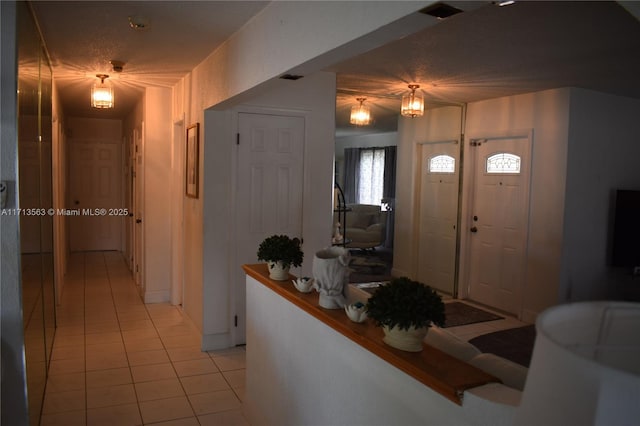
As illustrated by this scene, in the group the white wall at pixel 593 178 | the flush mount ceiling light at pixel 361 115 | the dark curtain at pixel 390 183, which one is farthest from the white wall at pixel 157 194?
the dark curtain at pixel 390 183

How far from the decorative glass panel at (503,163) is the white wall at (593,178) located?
638mm

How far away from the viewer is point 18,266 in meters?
2.21

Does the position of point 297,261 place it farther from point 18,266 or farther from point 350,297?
point 18,266

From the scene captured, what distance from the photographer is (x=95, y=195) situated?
29.6 feet

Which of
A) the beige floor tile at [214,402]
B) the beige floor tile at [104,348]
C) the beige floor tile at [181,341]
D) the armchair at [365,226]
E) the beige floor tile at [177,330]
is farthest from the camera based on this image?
the armchair at [365,226]

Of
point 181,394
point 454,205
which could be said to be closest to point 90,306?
point 181,394

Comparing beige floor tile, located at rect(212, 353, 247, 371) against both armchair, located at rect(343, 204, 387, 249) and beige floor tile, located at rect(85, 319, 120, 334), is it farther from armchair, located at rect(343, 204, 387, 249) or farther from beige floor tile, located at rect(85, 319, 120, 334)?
armchair, located at rect(343, 204, 387, 249)

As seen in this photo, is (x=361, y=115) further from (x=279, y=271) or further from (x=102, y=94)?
(x=279, y=271)

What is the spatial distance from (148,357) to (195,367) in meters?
0.48

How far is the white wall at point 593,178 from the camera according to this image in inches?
188

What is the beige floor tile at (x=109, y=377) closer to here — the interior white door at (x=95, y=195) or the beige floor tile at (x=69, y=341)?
the beige floor tile at (x=69, y=341)

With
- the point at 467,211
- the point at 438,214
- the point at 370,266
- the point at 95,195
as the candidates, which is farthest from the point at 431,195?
the point at 95,195

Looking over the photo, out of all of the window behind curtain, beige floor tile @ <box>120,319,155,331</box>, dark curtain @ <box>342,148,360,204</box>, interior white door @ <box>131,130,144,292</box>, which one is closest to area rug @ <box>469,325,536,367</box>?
beige floor tile @ <box>120,319,155,331</box>

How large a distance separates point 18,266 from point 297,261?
1.35 meters
